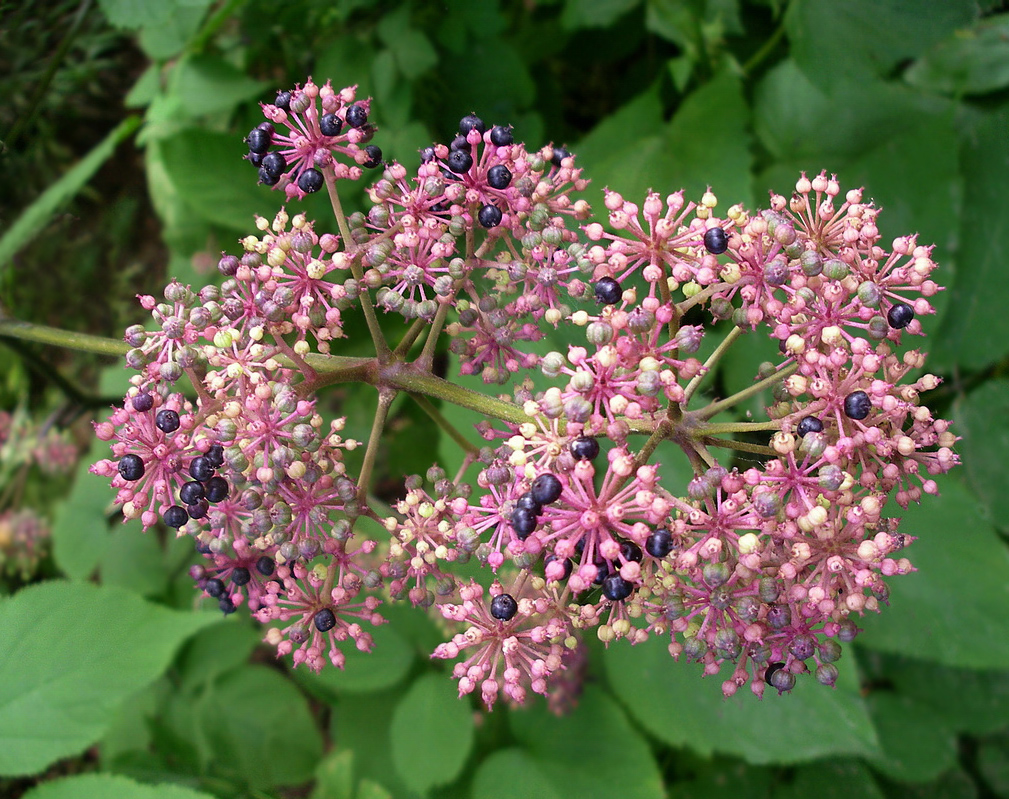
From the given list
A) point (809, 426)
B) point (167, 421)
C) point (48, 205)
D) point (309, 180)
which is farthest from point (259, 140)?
point (48, 205)

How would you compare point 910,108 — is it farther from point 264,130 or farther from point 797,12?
point 264,130

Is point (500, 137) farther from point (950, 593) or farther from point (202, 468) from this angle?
point (950, 593)

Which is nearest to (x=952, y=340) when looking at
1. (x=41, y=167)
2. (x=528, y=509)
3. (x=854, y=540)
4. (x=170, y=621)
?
(x=854, y=540)

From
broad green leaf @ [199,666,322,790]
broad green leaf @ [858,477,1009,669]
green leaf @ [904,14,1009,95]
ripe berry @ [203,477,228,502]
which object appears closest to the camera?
ripe berry @ [203,477,228,502]

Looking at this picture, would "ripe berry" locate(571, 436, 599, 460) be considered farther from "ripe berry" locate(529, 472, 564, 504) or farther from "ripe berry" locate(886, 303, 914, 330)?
"ripe berry" locate(886, 303, 914, 330)

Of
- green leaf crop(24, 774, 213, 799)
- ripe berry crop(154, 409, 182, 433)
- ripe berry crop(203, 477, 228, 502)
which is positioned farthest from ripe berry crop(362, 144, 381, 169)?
green leaf crop(24, 774, 213, 799)
